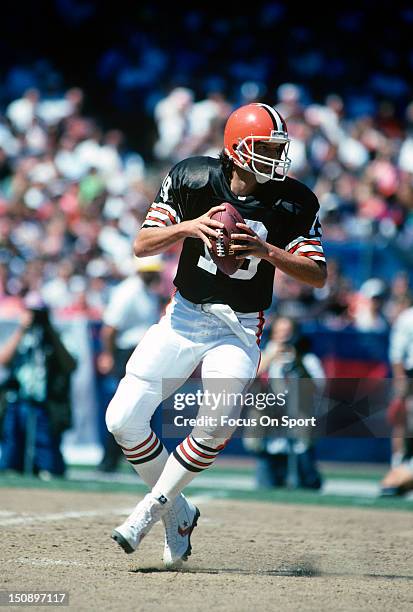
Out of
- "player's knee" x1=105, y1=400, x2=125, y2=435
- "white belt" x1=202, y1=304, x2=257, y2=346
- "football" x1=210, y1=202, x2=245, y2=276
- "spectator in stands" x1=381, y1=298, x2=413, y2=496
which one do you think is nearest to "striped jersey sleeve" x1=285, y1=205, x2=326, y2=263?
"football" x1=210, y1=202, x2=245, y2=276

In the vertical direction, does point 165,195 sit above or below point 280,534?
above

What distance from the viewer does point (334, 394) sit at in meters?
10.5

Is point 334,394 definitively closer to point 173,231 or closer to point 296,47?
point 173,231

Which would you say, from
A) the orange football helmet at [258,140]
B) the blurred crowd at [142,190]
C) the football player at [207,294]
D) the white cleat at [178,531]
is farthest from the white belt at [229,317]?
the blurred crowd at [142,190]

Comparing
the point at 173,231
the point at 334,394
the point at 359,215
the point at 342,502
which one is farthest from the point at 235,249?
the point at 359,215

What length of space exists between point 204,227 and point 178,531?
1.59 meters

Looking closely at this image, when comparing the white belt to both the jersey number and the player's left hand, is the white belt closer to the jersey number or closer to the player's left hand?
the jersey number

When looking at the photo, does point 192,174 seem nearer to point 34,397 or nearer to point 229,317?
point 229,317

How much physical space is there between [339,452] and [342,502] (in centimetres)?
216

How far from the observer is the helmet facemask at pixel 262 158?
5668 mm

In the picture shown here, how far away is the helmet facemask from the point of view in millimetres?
5668

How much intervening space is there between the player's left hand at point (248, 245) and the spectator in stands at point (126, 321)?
519cm

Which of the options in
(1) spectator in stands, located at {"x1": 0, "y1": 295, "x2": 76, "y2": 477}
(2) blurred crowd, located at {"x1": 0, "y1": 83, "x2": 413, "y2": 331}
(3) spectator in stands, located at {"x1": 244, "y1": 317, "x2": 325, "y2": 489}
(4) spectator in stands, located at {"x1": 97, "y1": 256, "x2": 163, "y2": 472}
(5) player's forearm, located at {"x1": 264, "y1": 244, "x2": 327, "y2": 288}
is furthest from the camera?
(2) blurred crowd, located at {"x1": 0, "y1": 83, "x2": 413, "y2": 331}

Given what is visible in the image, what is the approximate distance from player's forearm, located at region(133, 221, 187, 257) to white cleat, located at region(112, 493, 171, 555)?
1.25m
